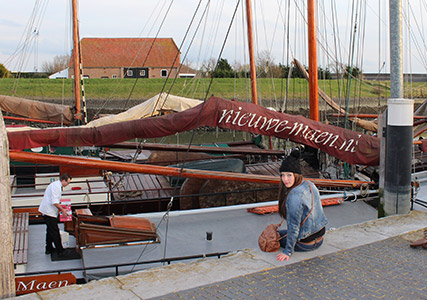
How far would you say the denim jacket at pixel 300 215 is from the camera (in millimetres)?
5539

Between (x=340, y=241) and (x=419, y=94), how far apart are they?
4811 cm

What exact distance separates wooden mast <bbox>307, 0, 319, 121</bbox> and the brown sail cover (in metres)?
11.5

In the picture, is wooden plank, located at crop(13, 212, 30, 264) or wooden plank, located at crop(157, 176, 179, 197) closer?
wooden plank, located at crop(13, 212, 30, 264)

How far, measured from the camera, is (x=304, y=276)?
16.6 feet

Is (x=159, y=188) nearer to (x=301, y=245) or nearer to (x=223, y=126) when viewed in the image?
(x=223, y=126)

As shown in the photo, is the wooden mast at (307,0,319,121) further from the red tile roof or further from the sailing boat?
the red tile roof

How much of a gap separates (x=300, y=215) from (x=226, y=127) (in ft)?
12.5

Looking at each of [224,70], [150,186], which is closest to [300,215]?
[150,186]

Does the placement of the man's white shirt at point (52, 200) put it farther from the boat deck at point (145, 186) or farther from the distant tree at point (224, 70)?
the distant tree at point (224, 70)

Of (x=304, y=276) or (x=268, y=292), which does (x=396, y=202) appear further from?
(x=268, y=292)

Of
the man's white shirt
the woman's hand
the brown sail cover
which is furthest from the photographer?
the brown sail cover

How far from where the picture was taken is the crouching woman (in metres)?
5.54

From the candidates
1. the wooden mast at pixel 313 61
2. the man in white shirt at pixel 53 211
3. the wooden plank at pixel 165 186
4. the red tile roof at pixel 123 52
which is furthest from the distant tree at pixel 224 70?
the man in white shirt at pixel 53 211

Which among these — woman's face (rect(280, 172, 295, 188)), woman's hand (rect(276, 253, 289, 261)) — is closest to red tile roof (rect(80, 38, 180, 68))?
woman's face (rect(280, 172, 295, 188))
